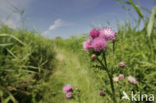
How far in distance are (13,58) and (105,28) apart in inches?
48.1

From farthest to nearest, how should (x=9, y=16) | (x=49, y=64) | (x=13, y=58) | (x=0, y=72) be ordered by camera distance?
(x=49, y=64) < (x=9, y=16) < (x=13, y=58) < (x=0, y=72)

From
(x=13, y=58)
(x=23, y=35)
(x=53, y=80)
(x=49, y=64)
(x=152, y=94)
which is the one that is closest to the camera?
(x=152, y=94)

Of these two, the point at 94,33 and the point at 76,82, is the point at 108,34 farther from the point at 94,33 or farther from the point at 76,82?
the point at 76,82

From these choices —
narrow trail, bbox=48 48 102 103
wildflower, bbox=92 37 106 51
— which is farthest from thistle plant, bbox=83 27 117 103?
narrow trail, bbox=48 48 102 103

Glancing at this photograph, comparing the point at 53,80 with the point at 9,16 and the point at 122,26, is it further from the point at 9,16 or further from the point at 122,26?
the point at 122,26

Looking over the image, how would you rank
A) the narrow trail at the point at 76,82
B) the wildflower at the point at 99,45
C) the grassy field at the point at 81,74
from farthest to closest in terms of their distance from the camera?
the narrow trail at the point at 76,82, the grassy field at the point at 81,74, the wildflower at the point at 99,45

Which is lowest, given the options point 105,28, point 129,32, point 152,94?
point 152,94

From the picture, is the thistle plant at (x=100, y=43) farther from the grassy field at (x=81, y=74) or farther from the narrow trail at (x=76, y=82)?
the narrow trail at (x=76, y=82)

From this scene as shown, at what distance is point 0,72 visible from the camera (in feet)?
4.01

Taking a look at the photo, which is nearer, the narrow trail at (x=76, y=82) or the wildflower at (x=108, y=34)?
the wildflower at (x=108, y=34)

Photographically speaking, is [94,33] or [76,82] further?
[76,82]

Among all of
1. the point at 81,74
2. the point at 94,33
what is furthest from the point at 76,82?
the point at 94,33

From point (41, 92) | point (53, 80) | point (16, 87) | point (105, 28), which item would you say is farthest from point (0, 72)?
point (105, 28)

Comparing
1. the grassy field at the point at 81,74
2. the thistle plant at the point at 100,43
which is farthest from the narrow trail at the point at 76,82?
the thistle plant at the point at 100,43
